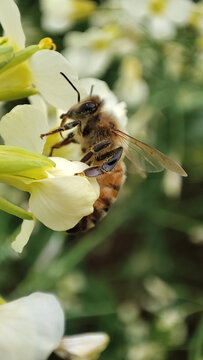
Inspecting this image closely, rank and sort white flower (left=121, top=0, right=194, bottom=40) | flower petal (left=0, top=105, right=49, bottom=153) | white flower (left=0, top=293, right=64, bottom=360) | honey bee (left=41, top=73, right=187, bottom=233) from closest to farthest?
white flower (left=0, top=293, right=64, bottom=360)
flower petal (left=0, top=105, right=49, bottom=153)
honey bee (left=41, top=73, right=187, bottom=233)
white flower (left=121, top=0, right=194, bottom=40)

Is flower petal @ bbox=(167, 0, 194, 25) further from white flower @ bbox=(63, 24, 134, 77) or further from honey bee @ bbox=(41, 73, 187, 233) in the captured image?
honey bee @ bbox=(41, 73, 187, 233)

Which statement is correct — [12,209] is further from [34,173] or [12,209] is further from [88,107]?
[88,107]

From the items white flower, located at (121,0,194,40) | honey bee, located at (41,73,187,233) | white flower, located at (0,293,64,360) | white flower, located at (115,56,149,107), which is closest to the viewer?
white flower, located at (0,293,64,360)

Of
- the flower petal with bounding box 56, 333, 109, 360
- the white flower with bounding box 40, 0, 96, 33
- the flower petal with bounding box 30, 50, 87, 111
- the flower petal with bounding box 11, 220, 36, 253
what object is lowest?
the flower petal with bounding box 56, 333, 109, 360

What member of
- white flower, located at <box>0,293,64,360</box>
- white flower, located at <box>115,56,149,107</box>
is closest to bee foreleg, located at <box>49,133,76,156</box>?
white flower, located at <box>0,293,64,360</box>

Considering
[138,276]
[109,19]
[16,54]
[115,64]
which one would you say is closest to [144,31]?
[109,19]

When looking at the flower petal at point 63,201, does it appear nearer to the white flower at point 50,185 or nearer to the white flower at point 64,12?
the white flower at point 50,185
